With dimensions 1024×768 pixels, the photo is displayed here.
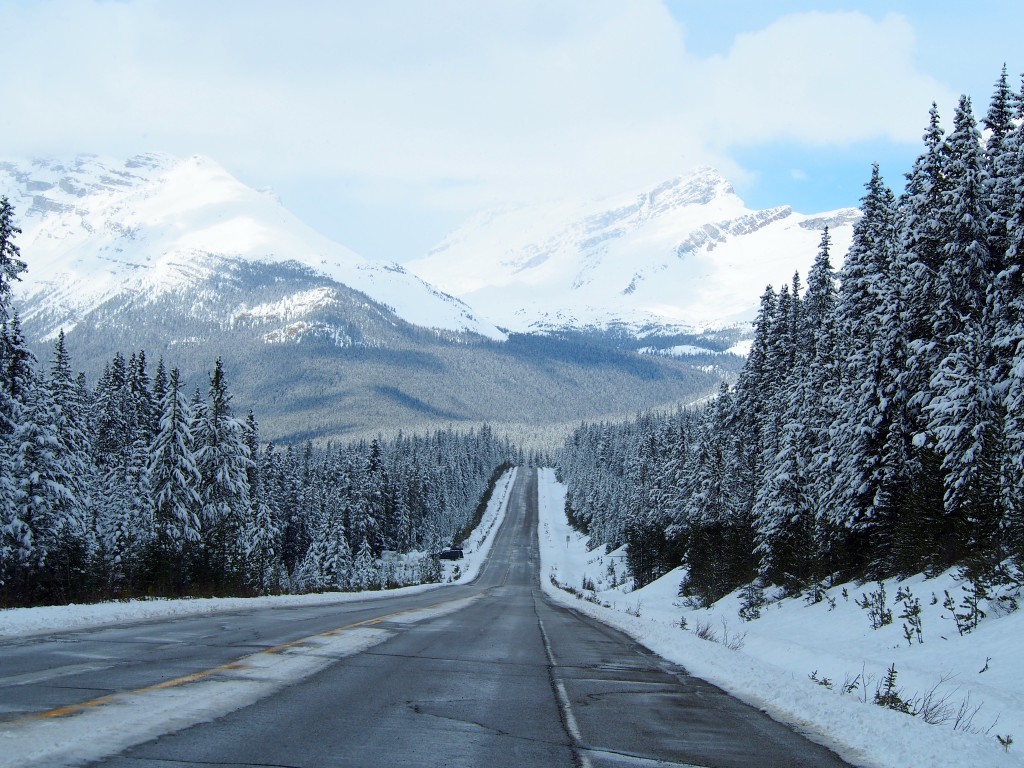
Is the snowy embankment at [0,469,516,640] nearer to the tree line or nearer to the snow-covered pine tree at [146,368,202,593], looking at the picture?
the tree line

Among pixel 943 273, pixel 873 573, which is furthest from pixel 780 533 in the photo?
pixel 943 273

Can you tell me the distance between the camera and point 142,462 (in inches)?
1668

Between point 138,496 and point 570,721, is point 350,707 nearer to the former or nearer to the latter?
point 570,721

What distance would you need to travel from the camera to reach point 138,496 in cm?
4069

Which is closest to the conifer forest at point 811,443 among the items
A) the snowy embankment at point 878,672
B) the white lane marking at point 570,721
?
the snowy embankment at point 878,672

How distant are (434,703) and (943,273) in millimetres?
22122

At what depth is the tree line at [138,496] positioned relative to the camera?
24344 mm

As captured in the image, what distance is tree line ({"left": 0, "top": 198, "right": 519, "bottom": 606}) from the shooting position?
2434cm

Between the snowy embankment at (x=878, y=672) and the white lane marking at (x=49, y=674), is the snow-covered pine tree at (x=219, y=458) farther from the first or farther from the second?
the white lane marking at (x=49, y=674)

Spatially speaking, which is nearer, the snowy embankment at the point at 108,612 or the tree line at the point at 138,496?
the snowy embankment at the point at 108,612

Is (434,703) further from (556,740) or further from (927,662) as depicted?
(927,662)

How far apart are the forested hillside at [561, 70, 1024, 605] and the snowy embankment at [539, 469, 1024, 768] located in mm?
1638

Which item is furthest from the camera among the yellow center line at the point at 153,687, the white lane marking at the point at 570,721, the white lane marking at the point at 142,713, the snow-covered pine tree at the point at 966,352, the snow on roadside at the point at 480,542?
the snow on roadside at the point at 480,542

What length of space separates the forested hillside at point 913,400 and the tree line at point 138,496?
65.4ft
